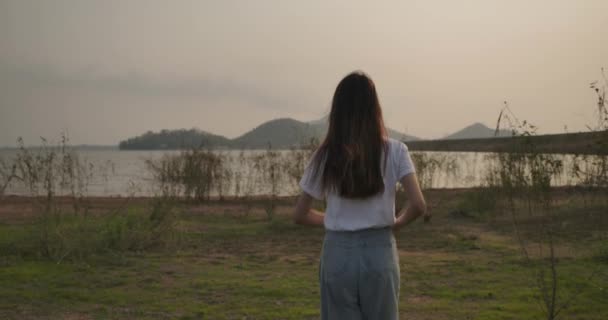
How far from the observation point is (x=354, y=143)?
248cm

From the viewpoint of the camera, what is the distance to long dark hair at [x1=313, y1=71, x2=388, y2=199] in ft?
8.02

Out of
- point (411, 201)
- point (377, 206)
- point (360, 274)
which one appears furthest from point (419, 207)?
point (360, 274)

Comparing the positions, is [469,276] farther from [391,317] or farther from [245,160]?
[245,160]

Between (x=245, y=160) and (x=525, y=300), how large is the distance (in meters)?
14.0

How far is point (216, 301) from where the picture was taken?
6023mm

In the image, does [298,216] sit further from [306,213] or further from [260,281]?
[260,281]

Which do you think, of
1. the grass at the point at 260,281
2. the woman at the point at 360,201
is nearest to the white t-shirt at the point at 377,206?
the woman at the point at 360,201

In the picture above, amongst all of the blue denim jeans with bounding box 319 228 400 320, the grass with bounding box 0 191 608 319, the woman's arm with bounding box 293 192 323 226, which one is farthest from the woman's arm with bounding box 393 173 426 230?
the grass with bounding box 0 191 608 319

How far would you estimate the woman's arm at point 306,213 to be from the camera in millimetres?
2652

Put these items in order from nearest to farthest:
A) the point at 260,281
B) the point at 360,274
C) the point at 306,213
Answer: the point at 360,274
the point at 306,213
the point at 260,281

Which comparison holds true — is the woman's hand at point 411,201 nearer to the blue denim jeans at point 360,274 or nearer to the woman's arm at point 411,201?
the woman's arm at point 411,201

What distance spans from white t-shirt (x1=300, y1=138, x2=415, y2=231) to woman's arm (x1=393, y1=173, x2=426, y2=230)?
4cm

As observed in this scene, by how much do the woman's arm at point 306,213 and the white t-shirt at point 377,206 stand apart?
6.3 inches

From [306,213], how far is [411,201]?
1.55ft
